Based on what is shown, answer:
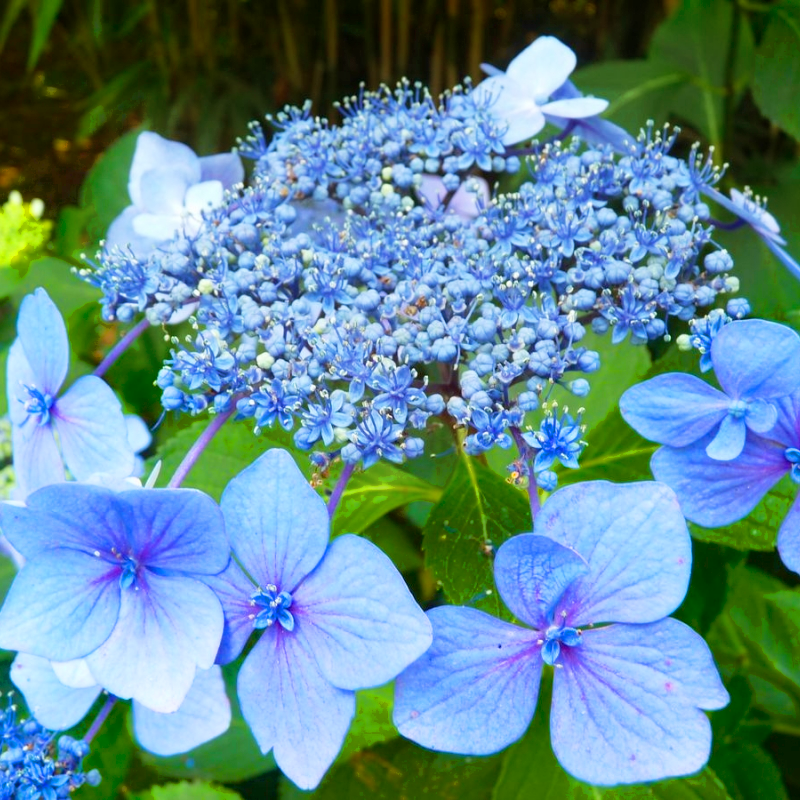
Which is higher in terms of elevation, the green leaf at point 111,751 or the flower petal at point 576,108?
the flower petal at point 576,108

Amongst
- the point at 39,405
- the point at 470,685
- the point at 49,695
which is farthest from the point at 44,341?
the point at 470,685

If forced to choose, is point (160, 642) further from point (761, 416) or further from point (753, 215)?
point (753, 215)

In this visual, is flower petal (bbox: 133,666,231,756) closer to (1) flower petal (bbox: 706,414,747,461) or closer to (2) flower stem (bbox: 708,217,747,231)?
(1) flower petal (bbox: 706,414,747,461)

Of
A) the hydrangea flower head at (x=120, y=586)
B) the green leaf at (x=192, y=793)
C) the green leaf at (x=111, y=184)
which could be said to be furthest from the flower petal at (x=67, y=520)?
the green leaf at (x=111, y=184)

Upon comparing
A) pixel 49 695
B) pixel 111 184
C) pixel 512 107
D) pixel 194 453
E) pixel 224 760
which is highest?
pixel 512 107

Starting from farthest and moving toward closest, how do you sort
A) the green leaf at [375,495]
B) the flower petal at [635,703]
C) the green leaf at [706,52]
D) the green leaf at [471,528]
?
the green leaf at [706,52] → the green leaf at [375,495] → the green leaf at [471,528] → the flower petal at [635,703]

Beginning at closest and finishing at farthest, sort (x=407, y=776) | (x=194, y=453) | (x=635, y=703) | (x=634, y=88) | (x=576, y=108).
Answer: (x=635, y=703) → (x=194, y=453) → (x=576, y=108) → (x=407, y=776) → (x=634, y=88)

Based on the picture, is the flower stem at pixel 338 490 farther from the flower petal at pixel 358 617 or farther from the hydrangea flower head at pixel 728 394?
the hydrangea flower head at pixel 728 394
